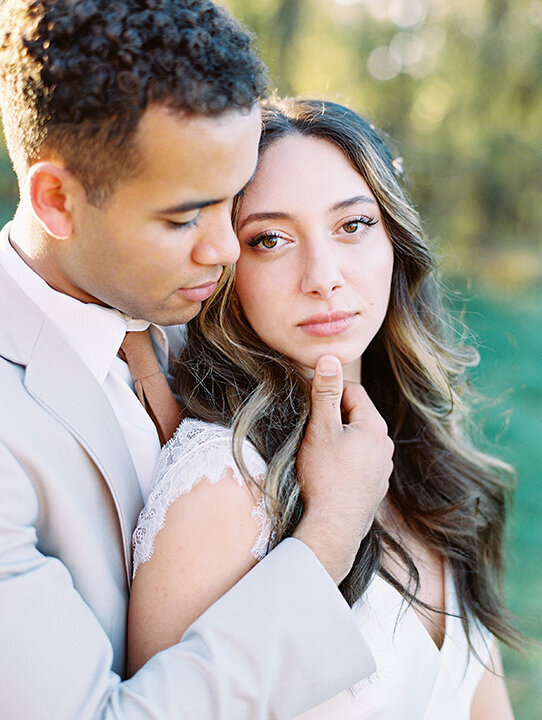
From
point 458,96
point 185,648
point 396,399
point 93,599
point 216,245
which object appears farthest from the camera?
point 458,96

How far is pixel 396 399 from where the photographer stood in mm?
2783

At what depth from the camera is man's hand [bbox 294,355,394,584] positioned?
5.82 feet

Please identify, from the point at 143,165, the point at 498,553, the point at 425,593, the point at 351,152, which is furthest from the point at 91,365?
the point at 498,553

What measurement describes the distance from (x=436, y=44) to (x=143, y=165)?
8.99 metres

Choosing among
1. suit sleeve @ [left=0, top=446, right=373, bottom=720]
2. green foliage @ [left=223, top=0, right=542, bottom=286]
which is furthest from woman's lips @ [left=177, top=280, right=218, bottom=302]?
green foliage @ [left=223, top=0, right=542, bottom=286]

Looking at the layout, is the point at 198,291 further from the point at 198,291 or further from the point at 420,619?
the point at 420,619

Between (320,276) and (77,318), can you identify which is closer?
(77,318)

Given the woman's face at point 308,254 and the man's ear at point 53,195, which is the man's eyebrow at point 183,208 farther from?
the woman's face at point 308,254

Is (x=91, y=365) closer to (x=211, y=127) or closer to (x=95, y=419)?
(x=95, y=419)

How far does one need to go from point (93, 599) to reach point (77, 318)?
0.65 metres

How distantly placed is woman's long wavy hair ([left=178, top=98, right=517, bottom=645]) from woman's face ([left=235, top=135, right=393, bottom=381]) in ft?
0.21

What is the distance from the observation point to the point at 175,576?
1.65 m

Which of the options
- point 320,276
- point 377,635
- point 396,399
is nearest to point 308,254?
point 320,276

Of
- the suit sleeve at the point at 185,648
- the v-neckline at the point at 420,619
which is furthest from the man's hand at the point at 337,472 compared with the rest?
the v-neckline at the point at 420,619
